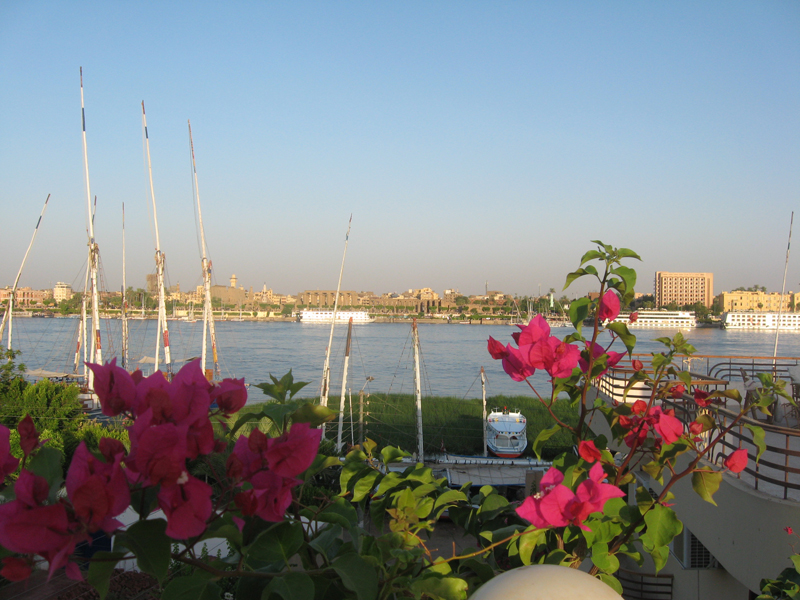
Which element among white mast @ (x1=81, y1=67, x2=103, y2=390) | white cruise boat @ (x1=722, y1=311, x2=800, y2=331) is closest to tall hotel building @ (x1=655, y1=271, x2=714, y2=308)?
white cruise boat @ (x1=722, y1=311, x2=800, y2=331)

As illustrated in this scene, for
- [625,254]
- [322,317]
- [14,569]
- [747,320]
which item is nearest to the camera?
[14,569]

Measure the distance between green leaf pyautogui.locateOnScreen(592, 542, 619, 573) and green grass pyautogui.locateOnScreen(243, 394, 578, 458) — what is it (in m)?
13.7

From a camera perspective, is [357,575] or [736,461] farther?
[736,461]

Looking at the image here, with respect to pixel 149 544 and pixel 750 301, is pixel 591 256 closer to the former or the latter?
pixel 149 544

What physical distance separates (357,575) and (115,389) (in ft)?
1.03

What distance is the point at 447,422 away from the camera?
59.9 feet

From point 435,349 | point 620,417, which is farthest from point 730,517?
point 435,349

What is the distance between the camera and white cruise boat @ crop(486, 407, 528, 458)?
599 inches

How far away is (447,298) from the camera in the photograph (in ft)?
339

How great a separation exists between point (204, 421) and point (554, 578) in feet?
1.55

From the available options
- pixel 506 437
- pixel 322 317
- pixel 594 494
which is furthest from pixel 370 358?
pixel 322 317

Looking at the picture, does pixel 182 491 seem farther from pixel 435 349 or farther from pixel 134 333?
pixel 134 333

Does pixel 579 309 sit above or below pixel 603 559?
above

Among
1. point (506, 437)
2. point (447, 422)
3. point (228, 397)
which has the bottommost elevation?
point (447, 422)
